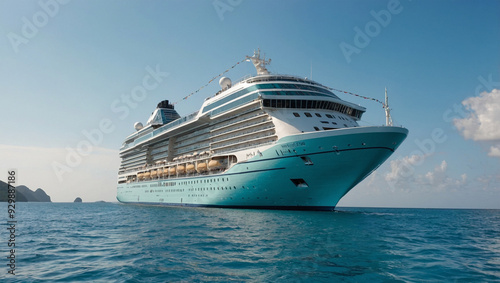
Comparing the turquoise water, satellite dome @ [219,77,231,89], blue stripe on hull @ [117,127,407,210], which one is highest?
satellite dome @ [219,77,231,89]

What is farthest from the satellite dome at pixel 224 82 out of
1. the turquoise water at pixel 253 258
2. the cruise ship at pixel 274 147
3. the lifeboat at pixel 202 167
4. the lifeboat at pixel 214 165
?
the turquoise water at pixel 253 258

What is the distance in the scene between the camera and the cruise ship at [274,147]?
23.7 metres

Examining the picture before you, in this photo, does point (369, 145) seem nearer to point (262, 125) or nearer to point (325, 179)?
point (325, 179)

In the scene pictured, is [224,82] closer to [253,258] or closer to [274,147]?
[274,147]

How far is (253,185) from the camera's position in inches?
1077

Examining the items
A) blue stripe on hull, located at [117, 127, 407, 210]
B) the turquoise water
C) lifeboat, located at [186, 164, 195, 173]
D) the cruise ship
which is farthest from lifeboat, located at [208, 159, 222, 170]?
the turquoise water

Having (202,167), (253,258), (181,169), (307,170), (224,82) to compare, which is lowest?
(253,258)

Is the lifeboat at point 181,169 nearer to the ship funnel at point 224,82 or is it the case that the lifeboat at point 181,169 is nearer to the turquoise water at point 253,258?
the ship funnel at point 224,82

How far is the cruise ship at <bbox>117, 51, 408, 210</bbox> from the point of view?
23656 millimetres

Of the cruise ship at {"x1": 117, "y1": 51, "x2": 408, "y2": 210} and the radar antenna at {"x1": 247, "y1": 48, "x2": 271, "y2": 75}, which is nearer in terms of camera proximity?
the cruise ship at {"x1": 117, "y1": 51, "x2": 408, "y2": 210}

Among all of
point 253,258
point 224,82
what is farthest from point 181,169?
point 253,258

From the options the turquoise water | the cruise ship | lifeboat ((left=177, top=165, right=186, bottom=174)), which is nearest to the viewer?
the turquoise water

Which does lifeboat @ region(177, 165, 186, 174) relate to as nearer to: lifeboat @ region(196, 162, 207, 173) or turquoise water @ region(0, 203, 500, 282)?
lifeboat @ region(196, 162, 207, 173)

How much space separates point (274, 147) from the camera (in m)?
26.0
